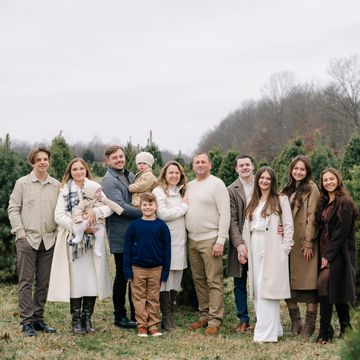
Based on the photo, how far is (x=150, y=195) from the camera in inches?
244

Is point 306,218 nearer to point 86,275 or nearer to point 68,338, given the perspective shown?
point 86,275

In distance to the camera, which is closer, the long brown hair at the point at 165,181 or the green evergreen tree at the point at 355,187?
the long brown hair at the point at 165,181

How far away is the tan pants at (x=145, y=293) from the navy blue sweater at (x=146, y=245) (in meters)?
0.07

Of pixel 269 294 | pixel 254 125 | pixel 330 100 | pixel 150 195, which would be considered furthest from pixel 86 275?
pixel 254 125

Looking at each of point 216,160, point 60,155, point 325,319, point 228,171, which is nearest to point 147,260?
point 325,319

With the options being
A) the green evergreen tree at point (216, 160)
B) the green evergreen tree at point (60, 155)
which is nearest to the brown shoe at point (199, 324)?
the green evergreen tree at point (60, 155)

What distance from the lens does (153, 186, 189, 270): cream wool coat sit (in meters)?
6.41

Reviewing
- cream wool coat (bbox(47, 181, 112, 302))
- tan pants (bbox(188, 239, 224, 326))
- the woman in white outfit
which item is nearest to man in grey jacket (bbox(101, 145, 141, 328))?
cream wool coat (bbox(47, 181, 112, 302))

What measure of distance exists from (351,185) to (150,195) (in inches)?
122

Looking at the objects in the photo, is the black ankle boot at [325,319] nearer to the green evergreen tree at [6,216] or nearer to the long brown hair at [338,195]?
the long brown hair at [338,195]

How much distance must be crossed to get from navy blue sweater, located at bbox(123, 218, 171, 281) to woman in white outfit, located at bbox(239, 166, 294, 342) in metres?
1.00

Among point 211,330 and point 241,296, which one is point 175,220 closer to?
point 241,296

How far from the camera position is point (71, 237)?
6.08 meters

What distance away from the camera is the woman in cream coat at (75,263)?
20.1 feet
